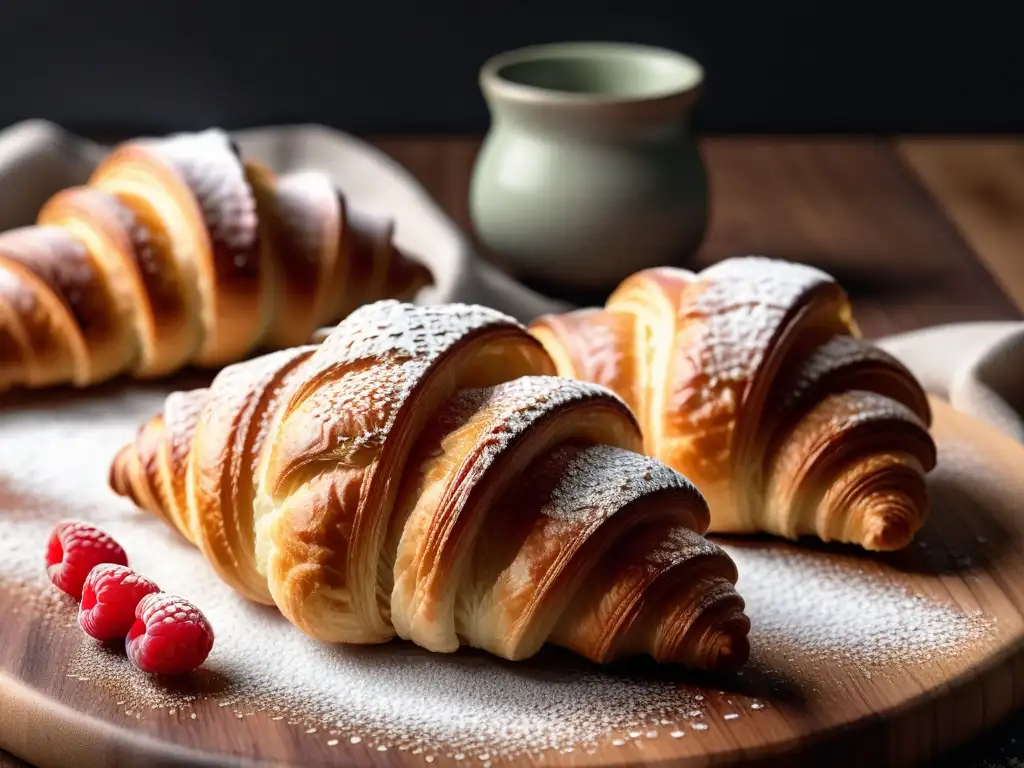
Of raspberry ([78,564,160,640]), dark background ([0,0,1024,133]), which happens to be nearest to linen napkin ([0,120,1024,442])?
dark background ([0,0,1024,133])

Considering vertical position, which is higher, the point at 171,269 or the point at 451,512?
the point at 451,512

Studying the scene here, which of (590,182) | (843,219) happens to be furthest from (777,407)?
(843,219)

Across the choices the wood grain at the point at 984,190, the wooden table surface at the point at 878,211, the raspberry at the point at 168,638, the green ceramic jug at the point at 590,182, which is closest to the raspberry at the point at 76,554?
the raspberry at the point at 168,638

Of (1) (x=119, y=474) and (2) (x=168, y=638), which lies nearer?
(2) (x=168, y=638)

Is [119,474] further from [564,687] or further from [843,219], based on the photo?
[843,219]

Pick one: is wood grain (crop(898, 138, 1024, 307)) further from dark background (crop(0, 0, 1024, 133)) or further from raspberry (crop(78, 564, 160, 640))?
raspberry (crop(78, 564, 160, 640))

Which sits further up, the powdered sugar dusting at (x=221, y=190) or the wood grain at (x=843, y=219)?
the powdered sugar dusting at (x=221, y=190)

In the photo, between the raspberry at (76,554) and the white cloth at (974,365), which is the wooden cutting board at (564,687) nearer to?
the raspberry at (76,554)
